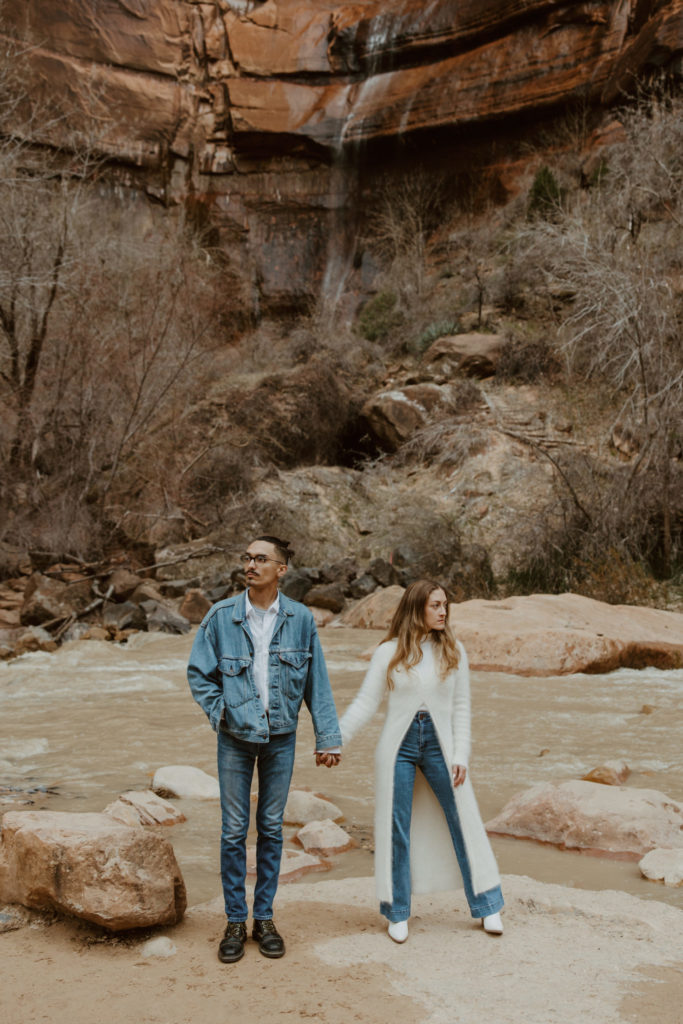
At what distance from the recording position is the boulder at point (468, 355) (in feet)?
65.9

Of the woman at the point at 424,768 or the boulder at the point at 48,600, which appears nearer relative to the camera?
the woman at the point at 424,768

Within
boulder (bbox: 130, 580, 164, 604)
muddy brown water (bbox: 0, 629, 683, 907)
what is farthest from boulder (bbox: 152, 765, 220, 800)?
boulder (bbox: 130, 580, 164, 604)

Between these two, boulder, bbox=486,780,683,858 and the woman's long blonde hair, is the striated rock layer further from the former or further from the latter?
the woman's long blonde hair

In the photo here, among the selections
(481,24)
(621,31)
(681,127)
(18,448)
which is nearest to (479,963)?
(681,127)

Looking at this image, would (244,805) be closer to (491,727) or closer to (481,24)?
(491,727)

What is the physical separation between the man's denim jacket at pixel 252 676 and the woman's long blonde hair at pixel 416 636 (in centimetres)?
29

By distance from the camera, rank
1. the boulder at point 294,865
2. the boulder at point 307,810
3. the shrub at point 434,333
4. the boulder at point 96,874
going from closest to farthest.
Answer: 1. the boulder at point 96,874
2. the boulder at point 294,865
3. the boulder at point 307,810
4. the shrub at point 434,333

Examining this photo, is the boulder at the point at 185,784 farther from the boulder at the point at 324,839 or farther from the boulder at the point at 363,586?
the boulder at the point at 363,586

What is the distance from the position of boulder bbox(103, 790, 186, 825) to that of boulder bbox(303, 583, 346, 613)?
8.57 m

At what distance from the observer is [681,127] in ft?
44.2

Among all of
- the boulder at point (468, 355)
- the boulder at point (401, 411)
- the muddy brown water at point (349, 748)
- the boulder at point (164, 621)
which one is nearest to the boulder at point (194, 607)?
the boulder at point (164, 621)

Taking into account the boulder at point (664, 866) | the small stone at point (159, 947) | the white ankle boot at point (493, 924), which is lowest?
the boulder at point (664, 866)

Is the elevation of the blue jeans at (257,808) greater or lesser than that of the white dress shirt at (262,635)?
lesser

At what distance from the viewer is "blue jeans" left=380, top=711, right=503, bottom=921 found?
318cm
